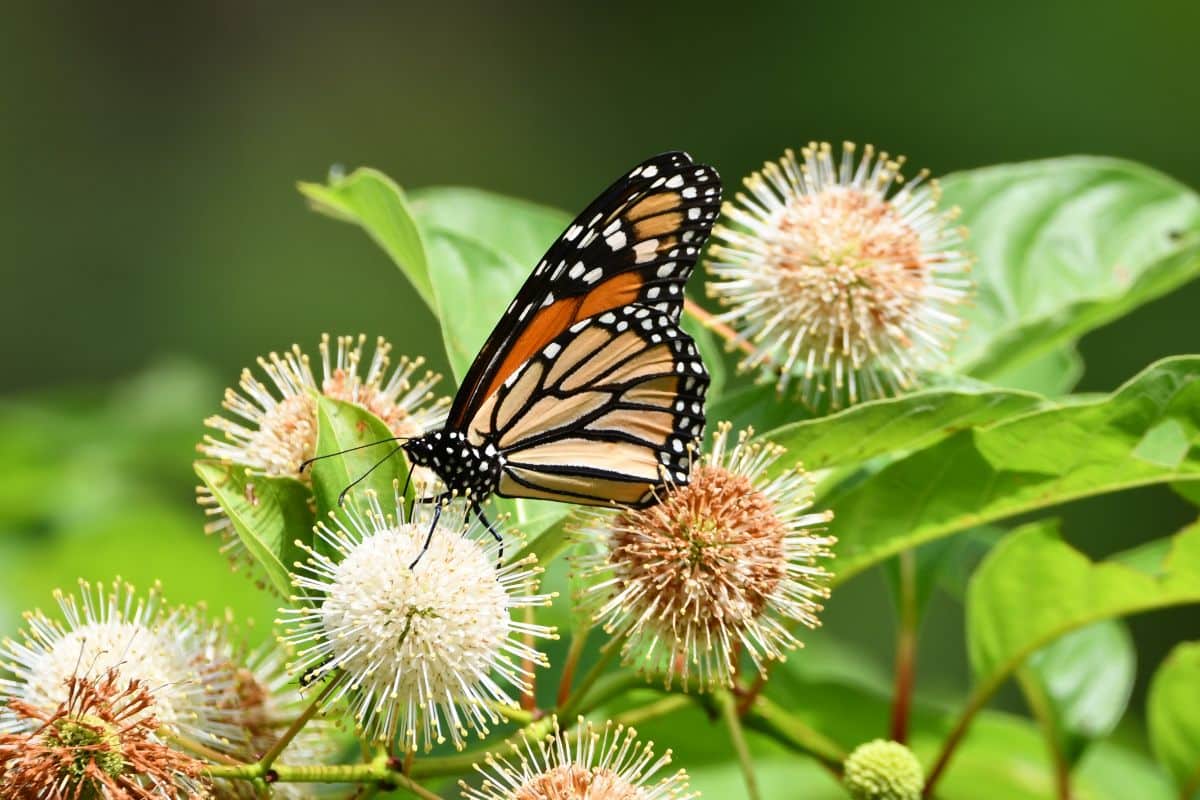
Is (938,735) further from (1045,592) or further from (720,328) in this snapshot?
(720,328)

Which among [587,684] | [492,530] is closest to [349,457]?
[492,530]

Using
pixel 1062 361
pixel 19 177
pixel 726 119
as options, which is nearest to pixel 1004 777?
pixel 1062 361

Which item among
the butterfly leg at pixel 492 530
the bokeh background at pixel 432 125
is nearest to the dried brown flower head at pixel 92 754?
the butterfly leg at pixel 492 530

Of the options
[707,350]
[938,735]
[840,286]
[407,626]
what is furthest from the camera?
[938,735]

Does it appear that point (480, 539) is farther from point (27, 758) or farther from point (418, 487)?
point (27, 758)

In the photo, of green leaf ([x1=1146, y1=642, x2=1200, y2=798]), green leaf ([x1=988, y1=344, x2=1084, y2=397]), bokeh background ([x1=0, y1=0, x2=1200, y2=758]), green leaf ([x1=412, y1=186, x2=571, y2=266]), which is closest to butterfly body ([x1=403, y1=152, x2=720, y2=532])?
green leaf ([x1=412, y1=186, x2=571, y2=266])

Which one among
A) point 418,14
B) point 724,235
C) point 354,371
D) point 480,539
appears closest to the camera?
point 480,539

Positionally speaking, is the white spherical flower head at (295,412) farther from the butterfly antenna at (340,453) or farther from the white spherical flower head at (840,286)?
the white spherical flower head at (840,286)
